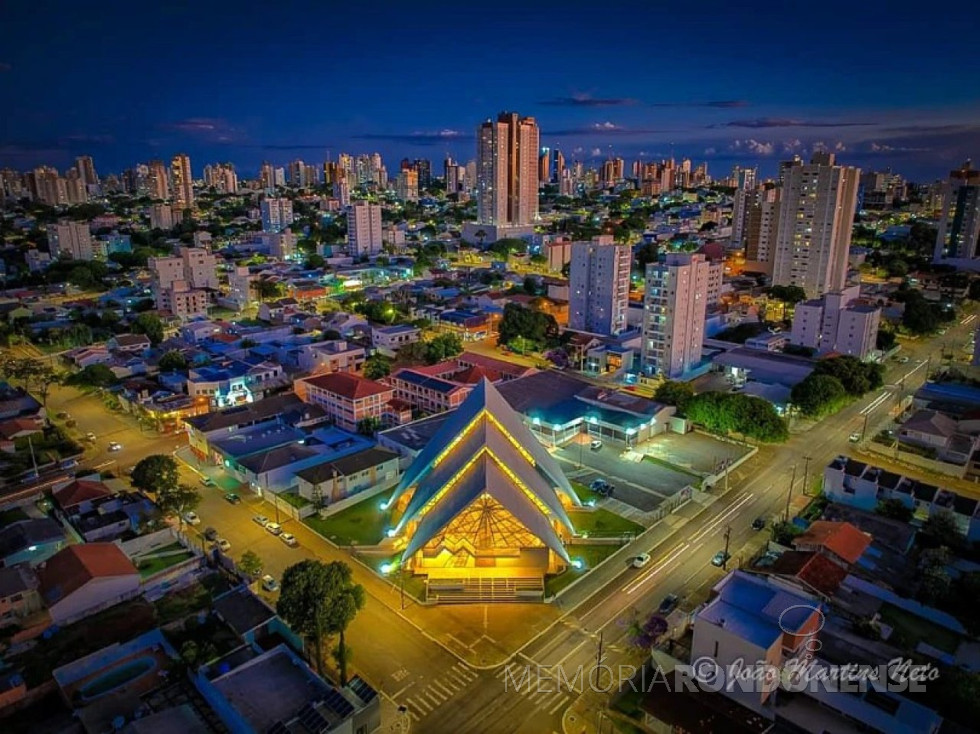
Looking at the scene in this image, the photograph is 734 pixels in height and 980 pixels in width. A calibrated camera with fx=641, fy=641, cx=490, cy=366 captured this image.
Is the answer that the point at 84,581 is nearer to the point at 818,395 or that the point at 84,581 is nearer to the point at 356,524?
the point at 356,524

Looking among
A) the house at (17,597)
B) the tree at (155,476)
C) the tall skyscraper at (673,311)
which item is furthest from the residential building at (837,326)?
the house at (17,597)

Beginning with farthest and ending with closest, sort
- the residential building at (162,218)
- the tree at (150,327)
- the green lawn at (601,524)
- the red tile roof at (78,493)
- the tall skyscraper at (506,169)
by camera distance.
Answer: the residential building at (162,218) < the tall skyscraper at (506,169) < the tree at (150,327) < the red tile roof at (78,493) < the green lawn at (601,524)

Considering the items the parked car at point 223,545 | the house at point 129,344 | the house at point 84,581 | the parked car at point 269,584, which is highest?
the house at point 129,344

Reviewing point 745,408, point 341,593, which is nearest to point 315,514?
point 341,593

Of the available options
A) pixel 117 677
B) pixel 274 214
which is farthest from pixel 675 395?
pixel 274 214

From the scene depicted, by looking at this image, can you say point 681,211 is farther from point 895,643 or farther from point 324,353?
point 895,643

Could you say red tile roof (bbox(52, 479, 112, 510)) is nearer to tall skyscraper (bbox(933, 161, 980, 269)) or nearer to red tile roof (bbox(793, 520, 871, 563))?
red tile roof (bbox(793, 520, 871, 563))

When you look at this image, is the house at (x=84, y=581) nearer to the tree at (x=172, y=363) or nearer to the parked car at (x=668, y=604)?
the parked car at (x=668, y=604)
